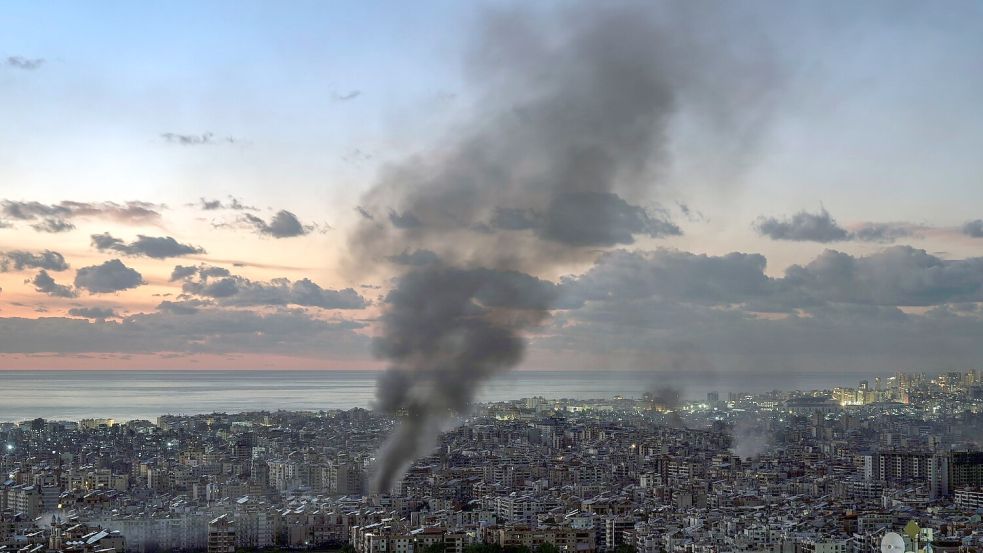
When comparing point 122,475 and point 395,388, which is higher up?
point 395,388

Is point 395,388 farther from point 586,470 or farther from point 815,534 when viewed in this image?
point 815,534

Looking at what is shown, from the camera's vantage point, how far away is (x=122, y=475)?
975 inches

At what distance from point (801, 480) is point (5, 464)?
1879cm

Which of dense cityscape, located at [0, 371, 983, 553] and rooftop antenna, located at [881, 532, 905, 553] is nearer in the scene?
rooftop antenna, located at [881, 532, 905, 553]

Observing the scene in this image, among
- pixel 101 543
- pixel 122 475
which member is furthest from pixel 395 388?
pixel 101 543

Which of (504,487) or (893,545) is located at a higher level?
(893,545)

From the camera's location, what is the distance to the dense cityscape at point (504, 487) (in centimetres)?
1662

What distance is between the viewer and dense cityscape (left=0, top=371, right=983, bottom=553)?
54.5ft

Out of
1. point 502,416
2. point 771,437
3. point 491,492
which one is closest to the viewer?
point 491,492

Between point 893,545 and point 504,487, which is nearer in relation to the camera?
point 893,545

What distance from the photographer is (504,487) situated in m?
24.8

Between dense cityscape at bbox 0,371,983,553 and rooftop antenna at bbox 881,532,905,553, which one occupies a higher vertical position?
rooftop antenna at bbox 881,532,905,553

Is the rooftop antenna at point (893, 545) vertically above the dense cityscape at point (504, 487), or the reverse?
the rooftop antenna at point (893, 545)

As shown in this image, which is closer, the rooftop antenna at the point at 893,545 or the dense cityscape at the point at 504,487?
the rooftop antenna at the point at 893,545
